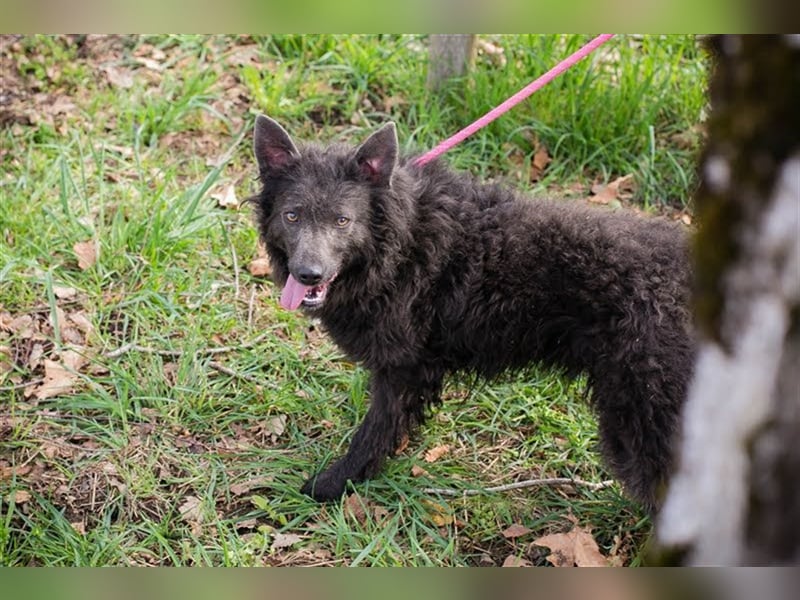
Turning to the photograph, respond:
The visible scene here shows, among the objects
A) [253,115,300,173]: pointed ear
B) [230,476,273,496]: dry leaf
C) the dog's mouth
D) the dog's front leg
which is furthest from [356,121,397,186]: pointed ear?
[230,476,273,496]: dry leaf

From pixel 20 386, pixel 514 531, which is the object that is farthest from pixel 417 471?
pixel 20 386

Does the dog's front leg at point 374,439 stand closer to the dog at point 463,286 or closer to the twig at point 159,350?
the dog at point 463,286

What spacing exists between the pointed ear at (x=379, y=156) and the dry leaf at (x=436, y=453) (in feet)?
4.34

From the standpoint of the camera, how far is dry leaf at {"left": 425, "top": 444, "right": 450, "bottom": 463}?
3805 mm

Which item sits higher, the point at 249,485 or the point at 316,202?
the point at 316,202

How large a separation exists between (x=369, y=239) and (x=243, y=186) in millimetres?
2072

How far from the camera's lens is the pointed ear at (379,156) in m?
3.22

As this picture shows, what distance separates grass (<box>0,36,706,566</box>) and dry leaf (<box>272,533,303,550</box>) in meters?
0.02

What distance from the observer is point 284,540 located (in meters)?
3.30

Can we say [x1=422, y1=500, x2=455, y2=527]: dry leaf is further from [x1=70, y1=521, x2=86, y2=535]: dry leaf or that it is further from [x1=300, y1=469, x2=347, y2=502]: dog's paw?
[x1=70, y1=521, x2=86, y2=535]: dry leaf

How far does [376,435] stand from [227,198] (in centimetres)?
210

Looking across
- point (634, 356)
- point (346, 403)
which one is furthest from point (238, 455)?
point (634, 356)

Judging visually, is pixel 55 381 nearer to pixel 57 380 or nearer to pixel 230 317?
pixel 57 380

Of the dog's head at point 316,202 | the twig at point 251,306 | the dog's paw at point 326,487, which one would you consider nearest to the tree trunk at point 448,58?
the twig at point 251,306
